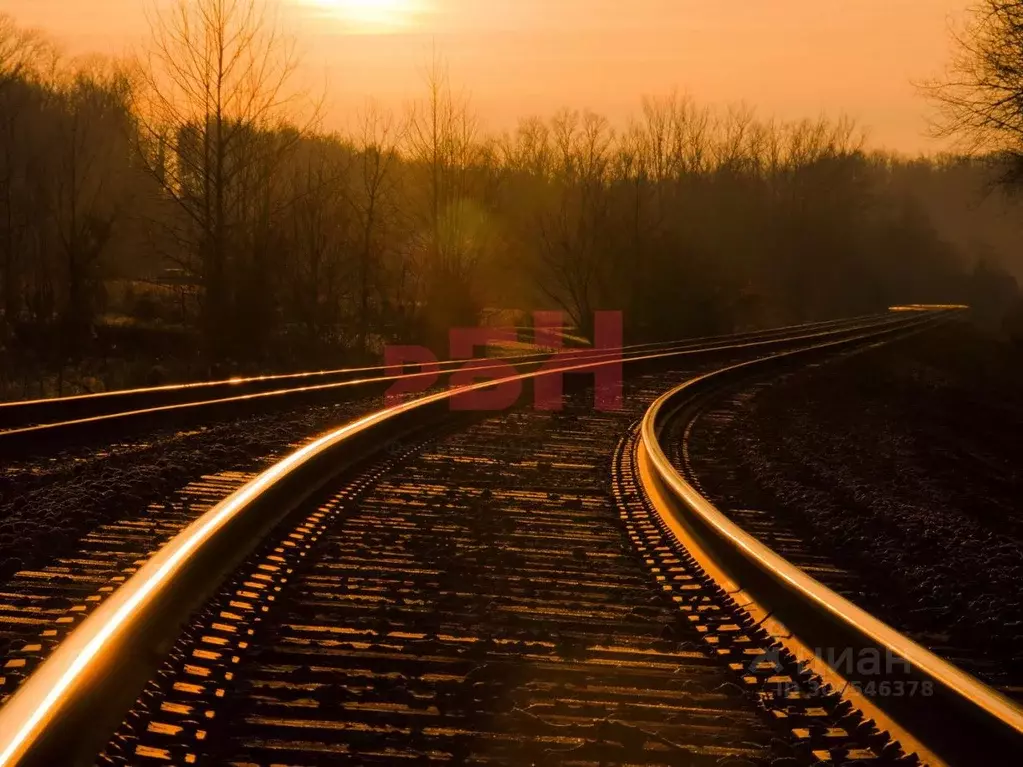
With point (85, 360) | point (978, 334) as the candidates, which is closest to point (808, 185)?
point (978, 334)

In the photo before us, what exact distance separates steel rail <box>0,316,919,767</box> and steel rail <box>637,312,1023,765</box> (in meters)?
2.32

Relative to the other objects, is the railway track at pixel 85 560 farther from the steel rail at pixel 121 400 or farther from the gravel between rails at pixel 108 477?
the steel rail at pixel 121 400

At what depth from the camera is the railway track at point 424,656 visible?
3.52 metres

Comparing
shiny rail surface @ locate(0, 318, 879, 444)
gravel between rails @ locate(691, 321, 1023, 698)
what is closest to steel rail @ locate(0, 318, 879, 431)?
shiny rail surface @ locate(0, 318, 879, 444)

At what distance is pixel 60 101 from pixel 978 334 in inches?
2405

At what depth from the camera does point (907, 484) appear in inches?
496

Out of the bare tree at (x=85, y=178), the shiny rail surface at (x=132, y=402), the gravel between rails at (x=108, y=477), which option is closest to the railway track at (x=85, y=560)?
the gravel between rails at (x=108, y=477)

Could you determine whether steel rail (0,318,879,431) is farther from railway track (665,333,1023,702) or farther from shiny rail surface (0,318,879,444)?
railway track (665,333,1023,702)

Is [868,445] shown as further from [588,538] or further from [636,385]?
[588,538]

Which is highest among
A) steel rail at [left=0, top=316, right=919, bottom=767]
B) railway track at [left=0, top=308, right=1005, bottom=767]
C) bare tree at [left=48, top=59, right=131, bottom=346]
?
bare tree at [left=48, top=59, right=131, bottom=346]

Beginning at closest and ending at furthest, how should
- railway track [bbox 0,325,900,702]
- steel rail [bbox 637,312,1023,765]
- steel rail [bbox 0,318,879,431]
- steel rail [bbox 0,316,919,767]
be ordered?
steel rail [bbox 0,316,919,767] < steel rail [bbox 637,312,1023,765] < railway track [bbox 0,325,900,702] < steel rail [bbox 0,318,879,431]

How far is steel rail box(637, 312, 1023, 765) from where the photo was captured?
3.22m

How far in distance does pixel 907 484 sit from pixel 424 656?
922cm

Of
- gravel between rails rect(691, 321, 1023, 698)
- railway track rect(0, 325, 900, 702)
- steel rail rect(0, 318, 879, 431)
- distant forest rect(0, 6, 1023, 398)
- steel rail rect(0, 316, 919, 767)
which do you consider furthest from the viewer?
distant forest rect(0, 6, 1023, 398)
